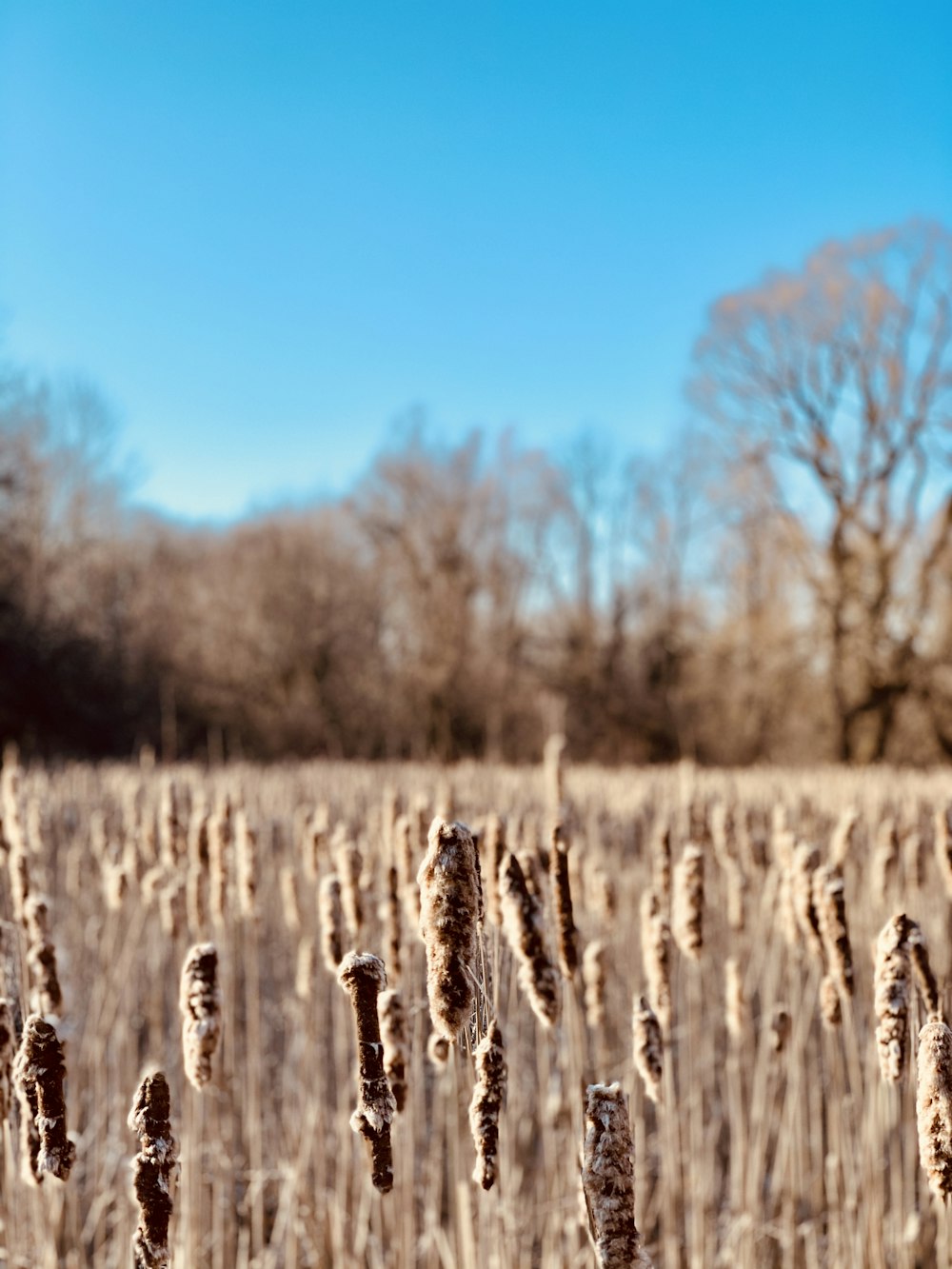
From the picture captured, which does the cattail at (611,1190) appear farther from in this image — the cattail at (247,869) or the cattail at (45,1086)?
the cattail at (247,869)

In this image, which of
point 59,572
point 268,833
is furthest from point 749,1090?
point 59,572

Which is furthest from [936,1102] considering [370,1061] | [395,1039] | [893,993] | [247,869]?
[247,869]

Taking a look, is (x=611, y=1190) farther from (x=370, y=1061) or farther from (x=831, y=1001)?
(x=831, y=1001)

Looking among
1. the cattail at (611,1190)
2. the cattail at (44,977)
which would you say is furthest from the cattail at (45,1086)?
the cattail at (611,1190)

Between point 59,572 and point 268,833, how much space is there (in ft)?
53.3

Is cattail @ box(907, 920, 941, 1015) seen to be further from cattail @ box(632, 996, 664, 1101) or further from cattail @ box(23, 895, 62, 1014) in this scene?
cattail @ box(23, 895, 62, 1014)

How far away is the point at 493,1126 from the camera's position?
3.58 feet

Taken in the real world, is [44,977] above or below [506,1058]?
above

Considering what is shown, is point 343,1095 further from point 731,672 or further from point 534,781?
point 731,672

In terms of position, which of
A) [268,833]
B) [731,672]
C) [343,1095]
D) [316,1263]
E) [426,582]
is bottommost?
[316,1263]

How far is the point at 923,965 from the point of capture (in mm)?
1311

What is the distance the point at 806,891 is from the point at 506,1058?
57cm

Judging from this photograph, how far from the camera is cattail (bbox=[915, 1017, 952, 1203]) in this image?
109 centimetres

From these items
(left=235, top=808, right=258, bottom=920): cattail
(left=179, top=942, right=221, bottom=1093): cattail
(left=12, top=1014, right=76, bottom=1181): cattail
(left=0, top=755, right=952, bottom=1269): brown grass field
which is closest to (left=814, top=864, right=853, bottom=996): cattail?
(left=0, top=755, right=952, bottom=1269): brown grass field
